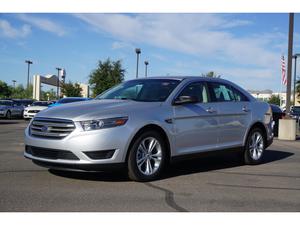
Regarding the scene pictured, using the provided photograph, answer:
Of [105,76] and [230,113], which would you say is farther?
[105,76]

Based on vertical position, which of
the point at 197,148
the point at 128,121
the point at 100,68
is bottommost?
the point at 197,148

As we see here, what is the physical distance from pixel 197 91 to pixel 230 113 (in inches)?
34.3

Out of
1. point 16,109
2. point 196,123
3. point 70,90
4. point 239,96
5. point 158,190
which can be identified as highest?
point 70,90

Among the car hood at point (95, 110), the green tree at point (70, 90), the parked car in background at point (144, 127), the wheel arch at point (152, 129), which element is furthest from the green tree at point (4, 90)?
the wheel arch at point (152, 129)

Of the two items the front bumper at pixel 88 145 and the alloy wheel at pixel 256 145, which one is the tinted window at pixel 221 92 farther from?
the front bumper at pixel 88 145

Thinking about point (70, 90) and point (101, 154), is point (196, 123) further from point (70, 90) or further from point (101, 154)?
point (70, 90)

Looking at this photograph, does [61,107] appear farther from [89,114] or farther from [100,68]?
[100,68]

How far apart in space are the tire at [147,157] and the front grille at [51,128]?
0.94 metres

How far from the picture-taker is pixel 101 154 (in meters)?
6.07

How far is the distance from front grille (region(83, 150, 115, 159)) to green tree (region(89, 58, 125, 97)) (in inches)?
1245

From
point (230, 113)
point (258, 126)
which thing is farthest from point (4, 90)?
point (230, 113)

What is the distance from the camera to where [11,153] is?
30.7 ft
